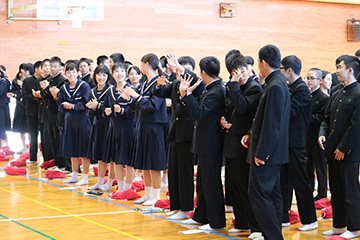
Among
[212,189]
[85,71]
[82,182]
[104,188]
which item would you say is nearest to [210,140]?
[212,189]

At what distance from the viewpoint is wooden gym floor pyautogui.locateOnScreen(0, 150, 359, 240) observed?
509cm

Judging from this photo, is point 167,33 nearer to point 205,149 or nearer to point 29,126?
point 29,126

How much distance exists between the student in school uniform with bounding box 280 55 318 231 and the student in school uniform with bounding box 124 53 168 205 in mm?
1716

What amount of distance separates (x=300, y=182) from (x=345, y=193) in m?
0.47

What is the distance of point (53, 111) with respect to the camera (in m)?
9.48

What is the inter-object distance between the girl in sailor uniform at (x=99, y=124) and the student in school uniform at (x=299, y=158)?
3.12 m

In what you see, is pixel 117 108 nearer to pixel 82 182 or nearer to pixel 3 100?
pixel 82 182

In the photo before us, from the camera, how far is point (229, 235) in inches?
201

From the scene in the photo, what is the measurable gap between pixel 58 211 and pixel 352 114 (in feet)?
11.2

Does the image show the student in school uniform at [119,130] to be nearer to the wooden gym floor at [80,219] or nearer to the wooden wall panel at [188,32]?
the wooden gym floor at [80,219]

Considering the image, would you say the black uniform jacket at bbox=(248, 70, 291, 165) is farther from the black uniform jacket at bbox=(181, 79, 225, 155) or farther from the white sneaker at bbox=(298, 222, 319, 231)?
the white sneaker at bbox=(298, 222, 319, 231)

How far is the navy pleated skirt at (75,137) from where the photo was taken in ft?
26.9

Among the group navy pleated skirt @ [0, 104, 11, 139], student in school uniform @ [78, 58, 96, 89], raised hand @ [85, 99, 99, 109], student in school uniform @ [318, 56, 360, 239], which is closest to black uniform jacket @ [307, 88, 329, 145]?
student in school uniform @ [318, 56, 360, 239]

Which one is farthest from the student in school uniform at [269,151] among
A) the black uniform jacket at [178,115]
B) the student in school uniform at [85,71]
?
the student in school uniform at [85,71]
